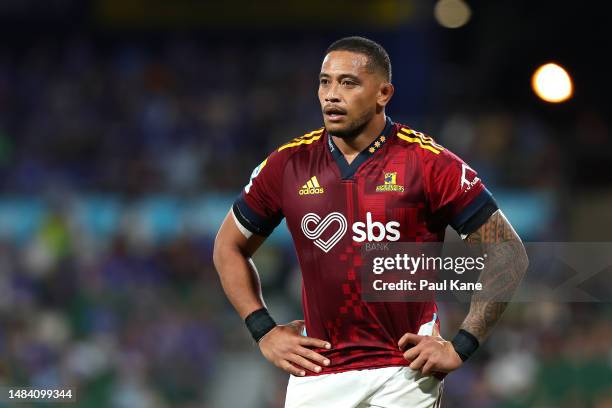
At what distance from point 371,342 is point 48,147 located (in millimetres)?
10348

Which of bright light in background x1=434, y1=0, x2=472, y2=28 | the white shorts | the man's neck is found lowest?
the white shorts

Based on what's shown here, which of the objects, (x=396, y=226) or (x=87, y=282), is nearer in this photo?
(x=396, y=226)

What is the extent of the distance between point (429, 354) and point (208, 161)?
9.16m

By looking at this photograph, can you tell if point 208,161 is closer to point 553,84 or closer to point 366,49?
point 553,84

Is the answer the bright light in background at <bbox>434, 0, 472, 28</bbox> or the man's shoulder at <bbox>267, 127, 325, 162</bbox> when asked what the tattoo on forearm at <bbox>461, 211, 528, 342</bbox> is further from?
the bright light in background at <bbox>434, 0, 472, 28</bbox>

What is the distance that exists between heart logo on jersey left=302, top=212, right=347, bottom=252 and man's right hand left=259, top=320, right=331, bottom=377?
38 cm

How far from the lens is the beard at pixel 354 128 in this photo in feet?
13.8

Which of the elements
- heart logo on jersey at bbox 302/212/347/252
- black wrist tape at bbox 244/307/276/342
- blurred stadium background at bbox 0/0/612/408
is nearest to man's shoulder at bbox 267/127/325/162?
heart logo on jersey at bbox 302/212/347/252

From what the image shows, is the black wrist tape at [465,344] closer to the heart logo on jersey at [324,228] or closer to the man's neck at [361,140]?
the heart logo on jersey at [324,228]

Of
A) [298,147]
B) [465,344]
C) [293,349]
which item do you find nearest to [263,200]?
[298,147]

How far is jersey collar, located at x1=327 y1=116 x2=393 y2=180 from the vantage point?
4.26 m

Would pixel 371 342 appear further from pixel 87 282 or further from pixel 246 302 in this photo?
pixel 87 282

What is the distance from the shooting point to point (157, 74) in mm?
14961

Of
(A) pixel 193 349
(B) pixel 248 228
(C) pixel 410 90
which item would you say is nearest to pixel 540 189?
(C) pixel 410 90
